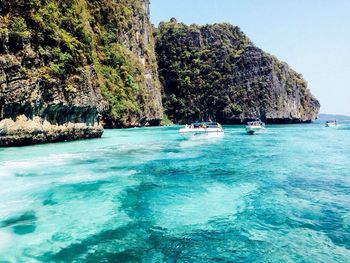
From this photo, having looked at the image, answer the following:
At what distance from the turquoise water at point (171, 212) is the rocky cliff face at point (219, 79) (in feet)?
255

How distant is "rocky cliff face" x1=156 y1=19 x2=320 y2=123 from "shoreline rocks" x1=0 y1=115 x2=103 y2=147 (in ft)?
218

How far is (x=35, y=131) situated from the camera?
82.0 ft

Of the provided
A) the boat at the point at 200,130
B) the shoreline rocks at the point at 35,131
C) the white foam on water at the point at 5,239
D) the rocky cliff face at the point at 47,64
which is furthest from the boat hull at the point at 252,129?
the white foam on water at the point at 5,239

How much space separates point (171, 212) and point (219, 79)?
9104cm

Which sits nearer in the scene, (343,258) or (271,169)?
(343,258)

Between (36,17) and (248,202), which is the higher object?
(36,17)

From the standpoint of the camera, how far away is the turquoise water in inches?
293

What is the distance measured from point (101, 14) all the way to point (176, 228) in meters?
56.6

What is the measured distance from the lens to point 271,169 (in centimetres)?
1833

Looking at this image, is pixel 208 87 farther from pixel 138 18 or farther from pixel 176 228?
pixel 176 228

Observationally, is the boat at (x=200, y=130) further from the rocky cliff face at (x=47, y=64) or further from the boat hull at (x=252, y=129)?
the rocky cliff face at (x=47, y=64)

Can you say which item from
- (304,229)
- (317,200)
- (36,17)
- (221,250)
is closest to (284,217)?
(304,229)

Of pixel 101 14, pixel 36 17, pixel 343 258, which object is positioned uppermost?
pixel 101 14

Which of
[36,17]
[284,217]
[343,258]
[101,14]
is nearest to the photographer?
[343,258]
